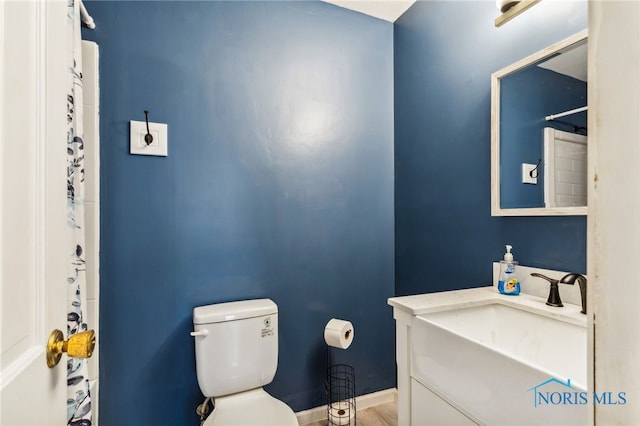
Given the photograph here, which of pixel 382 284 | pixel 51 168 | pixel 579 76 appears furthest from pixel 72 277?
pixel 579 76

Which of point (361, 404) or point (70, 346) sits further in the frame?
point (361, 404)

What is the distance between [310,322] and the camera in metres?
1.76

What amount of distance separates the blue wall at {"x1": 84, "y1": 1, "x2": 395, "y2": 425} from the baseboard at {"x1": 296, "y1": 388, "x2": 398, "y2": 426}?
0.13ft

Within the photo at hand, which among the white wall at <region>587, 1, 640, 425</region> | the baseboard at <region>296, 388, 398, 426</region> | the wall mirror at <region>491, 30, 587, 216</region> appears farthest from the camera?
the baseboard at <region>296, 388, 398, 426</region>

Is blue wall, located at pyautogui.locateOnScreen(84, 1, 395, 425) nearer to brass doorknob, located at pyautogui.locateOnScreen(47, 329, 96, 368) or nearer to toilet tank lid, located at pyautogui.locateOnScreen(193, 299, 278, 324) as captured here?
toilet tank lid, located at pyautogui.locateOnScreen(193, 299, 278, 324)

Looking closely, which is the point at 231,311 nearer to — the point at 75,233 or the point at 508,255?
the point at 75,233

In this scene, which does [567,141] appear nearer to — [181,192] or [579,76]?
[579,76]

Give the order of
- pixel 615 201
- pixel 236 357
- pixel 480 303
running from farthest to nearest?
1. pixel 236 357
2. pixel 480 303
3. pixel 615 201

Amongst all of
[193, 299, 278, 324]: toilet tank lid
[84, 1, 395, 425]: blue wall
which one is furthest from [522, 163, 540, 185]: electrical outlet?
[193, 299, 278, 324]: toilet tank lid

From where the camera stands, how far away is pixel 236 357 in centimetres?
139

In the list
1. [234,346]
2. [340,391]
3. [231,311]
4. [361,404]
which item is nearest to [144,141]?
[231,311]

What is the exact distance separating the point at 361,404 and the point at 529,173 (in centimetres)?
158

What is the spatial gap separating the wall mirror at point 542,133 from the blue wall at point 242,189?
75 cm

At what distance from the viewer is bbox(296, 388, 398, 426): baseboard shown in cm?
172
